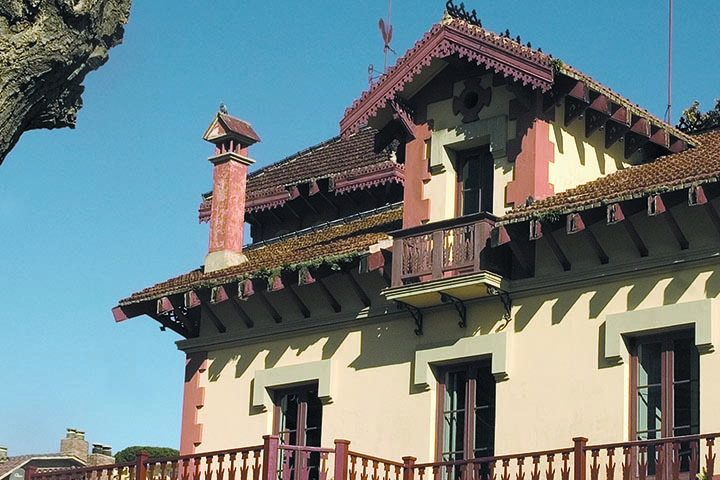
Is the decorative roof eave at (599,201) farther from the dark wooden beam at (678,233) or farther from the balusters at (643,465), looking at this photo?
the balusters at (643,465)

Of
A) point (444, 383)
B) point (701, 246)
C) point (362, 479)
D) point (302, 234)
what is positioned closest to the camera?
point (701, 246)

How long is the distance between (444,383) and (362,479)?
196 centimetres

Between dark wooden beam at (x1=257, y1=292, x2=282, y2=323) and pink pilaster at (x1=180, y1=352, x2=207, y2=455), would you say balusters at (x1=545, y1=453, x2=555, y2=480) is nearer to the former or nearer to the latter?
dark wooden beam at (x1=257, y1=292, x2=282, y2=323)

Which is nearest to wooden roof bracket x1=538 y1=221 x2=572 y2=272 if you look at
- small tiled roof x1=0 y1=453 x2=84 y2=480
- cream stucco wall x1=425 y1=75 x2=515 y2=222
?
cream stucco wall x1=425 y1=75 x2=515 y2=222

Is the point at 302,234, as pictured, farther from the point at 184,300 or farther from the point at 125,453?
the point at 125,453

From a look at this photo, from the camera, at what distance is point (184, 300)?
21359 mm

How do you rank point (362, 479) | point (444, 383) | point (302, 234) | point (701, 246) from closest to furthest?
Result: point (701, 246) < point (362, 479) < point (444, 383) < point (302, 234)

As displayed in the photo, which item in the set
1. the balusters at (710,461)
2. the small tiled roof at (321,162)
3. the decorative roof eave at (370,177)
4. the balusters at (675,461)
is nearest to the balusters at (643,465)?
the balusters at (675,461)

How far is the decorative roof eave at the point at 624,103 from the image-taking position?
59.5ft

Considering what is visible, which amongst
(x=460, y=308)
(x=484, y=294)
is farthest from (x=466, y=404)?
(x=484, y=294)

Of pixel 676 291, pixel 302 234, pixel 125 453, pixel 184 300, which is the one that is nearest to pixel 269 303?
pixel 184 300

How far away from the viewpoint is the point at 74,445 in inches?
1970

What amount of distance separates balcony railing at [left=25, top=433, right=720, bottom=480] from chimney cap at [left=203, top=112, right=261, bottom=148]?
5353 millimetres

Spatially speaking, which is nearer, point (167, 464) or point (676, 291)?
point (676, 291)
